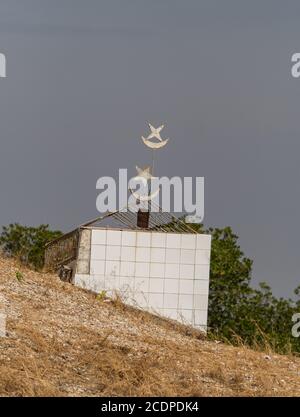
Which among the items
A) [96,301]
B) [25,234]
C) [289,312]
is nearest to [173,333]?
[96,301]

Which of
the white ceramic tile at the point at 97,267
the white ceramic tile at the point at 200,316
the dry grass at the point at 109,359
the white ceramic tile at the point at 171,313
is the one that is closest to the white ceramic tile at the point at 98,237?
the white ceramic tile at the point at 97,267

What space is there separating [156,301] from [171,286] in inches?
16.1

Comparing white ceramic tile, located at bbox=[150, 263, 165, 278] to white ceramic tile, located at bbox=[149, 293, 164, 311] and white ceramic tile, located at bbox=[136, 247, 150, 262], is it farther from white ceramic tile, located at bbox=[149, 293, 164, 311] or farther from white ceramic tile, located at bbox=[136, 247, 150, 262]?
white ceramic tile, located at bbox=[149, 293, 164, 311]

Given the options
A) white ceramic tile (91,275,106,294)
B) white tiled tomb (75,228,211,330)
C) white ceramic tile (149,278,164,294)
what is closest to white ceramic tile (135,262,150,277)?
white tiled tomb (75,228,211,330)

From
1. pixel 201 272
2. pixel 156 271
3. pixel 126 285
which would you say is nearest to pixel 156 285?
pixel 156 271

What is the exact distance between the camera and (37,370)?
17.0m

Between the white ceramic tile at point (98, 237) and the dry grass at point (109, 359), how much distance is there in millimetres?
4016

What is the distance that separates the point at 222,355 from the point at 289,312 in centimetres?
1479

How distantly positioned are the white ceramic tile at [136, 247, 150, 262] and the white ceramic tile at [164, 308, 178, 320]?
0.95 metres

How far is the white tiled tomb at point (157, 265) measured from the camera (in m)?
24.7

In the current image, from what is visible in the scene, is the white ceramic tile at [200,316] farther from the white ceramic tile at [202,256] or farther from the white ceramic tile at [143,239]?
the white ceramic tile at [143,239]

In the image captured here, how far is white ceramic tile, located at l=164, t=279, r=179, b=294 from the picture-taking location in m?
24.7

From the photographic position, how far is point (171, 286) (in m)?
24.8
